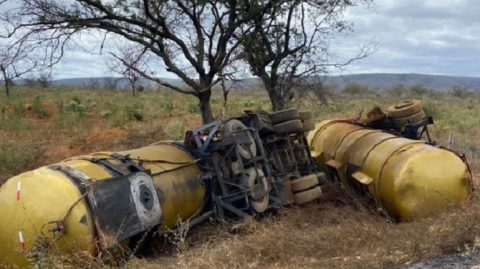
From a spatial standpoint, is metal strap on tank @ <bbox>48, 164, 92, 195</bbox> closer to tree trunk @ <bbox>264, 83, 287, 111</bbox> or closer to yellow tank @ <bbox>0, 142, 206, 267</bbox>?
yellow tank @ <bbox>0, 142, 206, 267</bbox>

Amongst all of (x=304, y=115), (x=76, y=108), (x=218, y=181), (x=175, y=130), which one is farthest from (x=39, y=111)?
(x=218, y=181)

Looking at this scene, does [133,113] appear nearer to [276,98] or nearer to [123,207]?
[276,98]

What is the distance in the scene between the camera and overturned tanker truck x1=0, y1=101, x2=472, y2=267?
7316mm

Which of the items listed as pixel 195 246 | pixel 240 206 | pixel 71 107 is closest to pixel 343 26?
pixel 240 206

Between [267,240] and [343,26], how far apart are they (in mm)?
10470

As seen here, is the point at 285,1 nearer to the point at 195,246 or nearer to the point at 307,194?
the point at 307,194

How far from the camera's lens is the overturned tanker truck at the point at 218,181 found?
288 inches

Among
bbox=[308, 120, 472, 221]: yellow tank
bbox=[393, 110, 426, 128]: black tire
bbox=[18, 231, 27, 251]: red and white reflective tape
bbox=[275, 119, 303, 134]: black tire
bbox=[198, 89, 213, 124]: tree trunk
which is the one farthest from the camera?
bbox=[198, 89, 213, 124]: tree trunk

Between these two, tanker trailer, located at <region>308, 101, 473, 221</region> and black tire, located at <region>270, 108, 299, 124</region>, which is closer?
tanker trailer, located at <region>308, 101, 473, 221</region>

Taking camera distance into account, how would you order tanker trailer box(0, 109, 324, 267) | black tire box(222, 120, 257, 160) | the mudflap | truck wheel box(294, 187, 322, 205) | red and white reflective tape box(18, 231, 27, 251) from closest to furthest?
red and white reflective tape box(18, 231, 27, 251) → tanker trailer box(0, 109, 324, 267) → the mudflap → black tire box(222, 120, 257, 160) → truck wheel box(294, 187, 322, 205)

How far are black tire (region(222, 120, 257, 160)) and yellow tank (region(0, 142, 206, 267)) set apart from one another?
1541 millimetres

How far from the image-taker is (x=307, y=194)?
10336 millimetres

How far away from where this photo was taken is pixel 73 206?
733cm

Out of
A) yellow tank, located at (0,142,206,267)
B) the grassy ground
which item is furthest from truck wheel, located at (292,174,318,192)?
yellow tank, located at (0,142,206,267)
